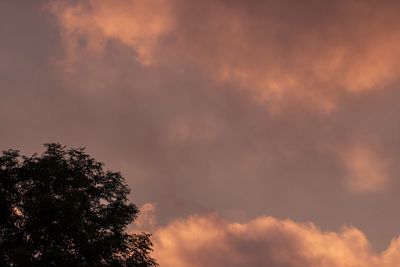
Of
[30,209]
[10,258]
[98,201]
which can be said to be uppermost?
[98,201]

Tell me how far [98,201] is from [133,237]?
5.17 meters

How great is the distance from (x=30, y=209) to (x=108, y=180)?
27.4 feet

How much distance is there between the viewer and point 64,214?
55.3 metres

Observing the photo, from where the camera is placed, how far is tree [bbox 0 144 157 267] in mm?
55625

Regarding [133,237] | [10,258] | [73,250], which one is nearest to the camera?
[10,258]

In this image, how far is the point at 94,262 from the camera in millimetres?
55844

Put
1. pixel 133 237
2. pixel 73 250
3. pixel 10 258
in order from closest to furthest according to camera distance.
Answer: pixel 10 258 < pixel 73 250 < pixel 133 237

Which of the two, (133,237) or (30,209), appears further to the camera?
(133,237)

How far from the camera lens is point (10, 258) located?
53.8m

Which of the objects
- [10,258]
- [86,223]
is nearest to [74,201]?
[86,223]

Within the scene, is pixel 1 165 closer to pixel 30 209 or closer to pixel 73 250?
pixel 30 209

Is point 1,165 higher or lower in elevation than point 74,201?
higher

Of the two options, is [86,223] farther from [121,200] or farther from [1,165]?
[1,165]

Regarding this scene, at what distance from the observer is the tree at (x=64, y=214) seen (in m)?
55.6
